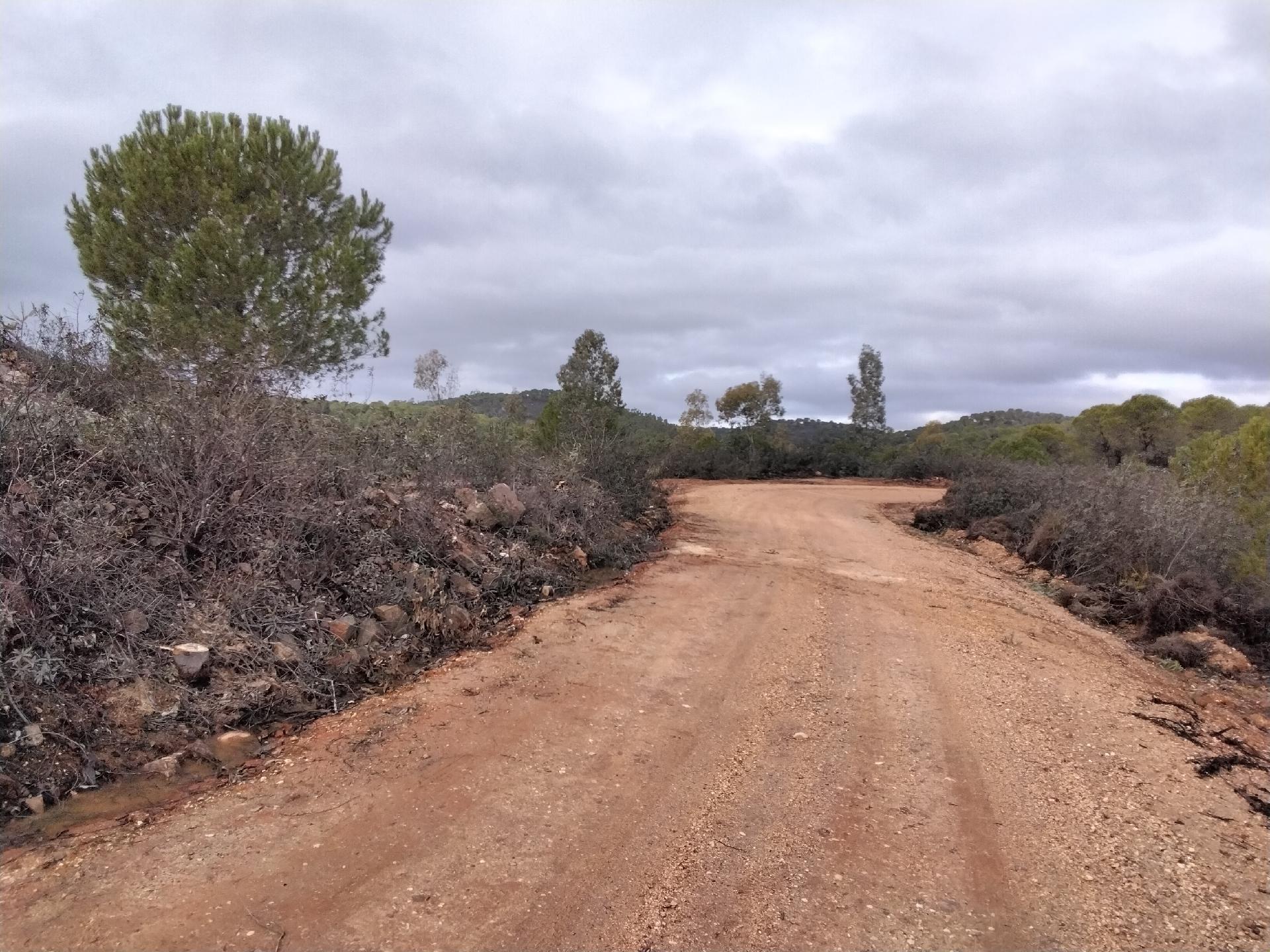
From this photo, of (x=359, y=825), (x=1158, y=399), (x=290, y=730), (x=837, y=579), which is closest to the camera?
(x=359, y=825)

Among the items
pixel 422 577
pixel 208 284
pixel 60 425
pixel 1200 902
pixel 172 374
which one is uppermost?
pixel 208 284

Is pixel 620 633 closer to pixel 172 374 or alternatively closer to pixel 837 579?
pixel 837 579

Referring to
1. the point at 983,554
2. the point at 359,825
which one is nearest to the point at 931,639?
the point at 359,825

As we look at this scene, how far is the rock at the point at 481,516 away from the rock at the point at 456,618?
230cm

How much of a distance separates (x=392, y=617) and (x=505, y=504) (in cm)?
356

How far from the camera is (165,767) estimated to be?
405cm

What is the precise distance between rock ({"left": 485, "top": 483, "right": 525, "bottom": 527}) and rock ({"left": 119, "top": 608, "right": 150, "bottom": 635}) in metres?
4.78

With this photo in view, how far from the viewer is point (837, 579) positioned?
10102 mm

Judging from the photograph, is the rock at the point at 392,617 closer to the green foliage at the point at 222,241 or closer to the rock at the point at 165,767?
the rock at the point at 165,767

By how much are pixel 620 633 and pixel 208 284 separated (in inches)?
341

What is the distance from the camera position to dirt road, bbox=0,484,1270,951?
302 centimetres

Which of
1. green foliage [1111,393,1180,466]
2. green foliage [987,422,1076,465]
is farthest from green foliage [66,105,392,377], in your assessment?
green foliage [1111,393,1180,466]

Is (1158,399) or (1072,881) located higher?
(1158,399)

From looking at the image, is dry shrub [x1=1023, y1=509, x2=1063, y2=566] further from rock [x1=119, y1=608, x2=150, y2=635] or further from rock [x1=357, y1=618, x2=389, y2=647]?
rock [x1=119, y1=608, x2=150, y2=635]
